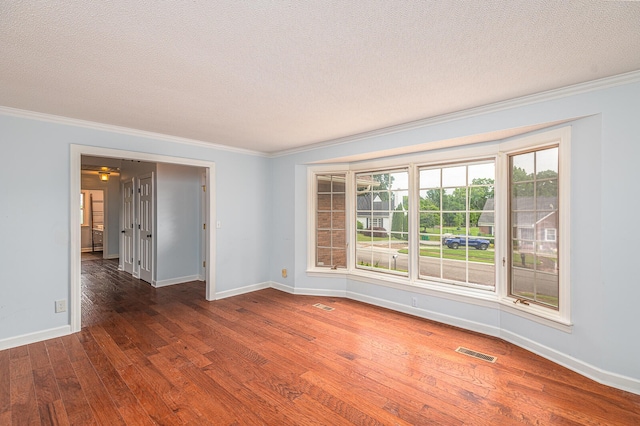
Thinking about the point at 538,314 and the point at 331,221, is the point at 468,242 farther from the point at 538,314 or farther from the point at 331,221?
the point at 331,221

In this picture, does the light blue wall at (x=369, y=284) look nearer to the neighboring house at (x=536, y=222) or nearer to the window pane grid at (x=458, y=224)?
the neighboring house at (x=536, y=222)

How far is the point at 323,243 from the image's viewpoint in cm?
516

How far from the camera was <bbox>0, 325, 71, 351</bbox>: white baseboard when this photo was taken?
10.3 feet

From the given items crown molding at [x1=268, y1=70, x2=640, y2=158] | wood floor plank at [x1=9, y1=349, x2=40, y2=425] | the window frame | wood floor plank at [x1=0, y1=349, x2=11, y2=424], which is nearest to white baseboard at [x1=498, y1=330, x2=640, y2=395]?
the window frame

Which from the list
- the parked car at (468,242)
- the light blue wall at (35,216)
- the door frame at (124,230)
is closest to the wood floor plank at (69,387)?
the light blue wall at (35,216)

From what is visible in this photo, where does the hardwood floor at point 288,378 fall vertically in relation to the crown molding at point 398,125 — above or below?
below

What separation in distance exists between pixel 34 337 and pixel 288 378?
2.92 meters

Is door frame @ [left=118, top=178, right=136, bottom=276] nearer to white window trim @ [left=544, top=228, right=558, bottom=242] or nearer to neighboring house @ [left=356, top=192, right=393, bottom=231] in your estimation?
neighboring house @ [left=356, top=192, right=393, bottom=231]

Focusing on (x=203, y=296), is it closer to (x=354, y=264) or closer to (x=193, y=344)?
(x=193, y=344)

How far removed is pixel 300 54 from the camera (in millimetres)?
2053

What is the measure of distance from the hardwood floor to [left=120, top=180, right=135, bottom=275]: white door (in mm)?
3291

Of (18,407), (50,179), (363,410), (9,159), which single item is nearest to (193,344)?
(18,407)

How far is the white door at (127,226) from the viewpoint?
680cm

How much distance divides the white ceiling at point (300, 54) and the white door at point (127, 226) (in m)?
4.06
